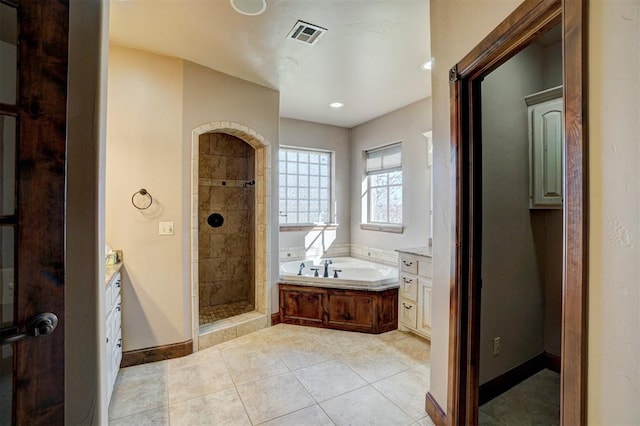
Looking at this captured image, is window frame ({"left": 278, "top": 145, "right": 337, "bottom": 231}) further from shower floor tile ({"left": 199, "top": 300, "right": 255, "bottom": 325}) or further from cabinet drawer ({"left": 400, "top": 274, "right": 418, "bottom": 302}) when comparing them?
cabinet drawer ({"left": 400, "top": 274, "right": 418, "bottom": 302})

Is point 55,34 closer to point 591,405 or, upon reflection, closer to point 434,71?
point 434,71

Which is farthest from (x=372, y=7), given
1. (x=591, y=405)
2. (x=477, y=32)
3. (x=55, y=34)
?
(x=591, y=405)

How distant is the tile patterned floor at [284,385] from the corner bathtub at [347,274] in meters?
0.57

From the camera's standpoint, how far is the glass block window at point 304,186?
4.69 m

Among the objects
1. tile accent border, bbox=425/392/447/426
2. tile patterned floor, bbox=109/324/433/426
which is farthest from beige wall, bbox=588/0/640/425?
tile patterned floor, bbox=109/324/433/426

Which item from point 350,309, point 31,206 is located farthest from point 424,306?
point 31,206

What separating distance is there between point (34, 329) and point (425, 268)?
292 centimetres

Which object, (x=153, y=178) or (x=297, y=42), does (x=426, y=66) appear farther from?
(x=153, y=178)

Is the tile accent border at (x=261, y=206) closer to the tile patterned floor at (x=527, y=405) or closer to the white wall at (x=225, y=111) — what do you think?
the white wall at (x=225, y=111)

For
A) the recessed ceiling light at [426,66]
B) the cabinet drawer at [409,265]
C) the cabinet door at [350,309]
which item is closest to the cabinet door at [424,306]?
the cabinet drawer at [409,265]

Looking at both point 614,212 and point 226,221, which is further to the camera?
point 226,221

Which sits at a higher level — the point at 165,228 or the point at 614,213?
the point at 614,213

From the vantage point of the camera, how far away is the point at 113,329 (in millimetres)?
2146

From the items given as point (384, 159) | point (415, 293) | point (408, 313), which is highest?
point (384, 159)
